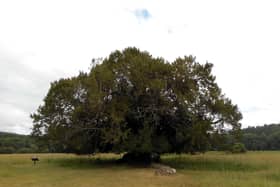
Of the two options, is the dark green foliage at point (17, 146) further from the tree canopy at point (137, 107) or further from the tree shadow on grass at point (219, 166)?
the tree shadow on grass at point (219, 166)

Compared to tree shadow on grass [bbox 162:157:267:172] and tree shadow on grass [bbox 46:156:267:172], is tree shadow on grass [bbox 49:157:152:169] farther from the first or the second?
tree shadow on grass [bbox 162:157:267:172]

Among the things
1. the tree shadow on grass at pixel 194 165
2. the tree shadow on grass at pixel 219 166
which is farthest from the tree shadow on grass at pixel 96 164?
the tree shadow on grass at pixel 219 166

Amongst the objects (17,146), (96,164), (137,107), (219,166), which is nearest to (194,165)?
(219,166)

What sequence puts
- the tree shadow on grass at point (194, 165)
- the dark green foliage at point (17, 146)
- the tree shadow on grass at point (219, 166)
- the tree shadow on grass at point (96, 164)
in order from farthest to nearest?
1. the dark green foliage at point (17, 146)
2. the tree shadow on grass at point (96, 164)
3. the tree shadow on grass at point (194, 165)
4. the tree shadow on grass at point (219, 166)

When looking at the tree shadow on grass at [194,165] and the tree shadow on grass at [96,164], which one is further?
the tree shadow on grass at [96,164]

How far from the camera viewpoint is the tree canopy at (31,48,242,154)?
25.3 meters

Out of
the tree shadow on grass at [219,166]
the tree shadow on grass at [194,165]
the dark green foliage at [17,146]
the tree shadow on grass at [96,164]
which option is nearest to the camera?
the tree shadow on grass at [219,166]

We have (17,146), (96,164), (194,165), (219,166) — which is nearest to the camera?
(219,166)

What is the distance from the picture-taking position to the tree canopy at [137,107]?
83.1 ft

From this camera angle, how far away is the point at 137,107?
26828 millimetres

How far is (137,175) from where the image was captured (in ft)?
65.3

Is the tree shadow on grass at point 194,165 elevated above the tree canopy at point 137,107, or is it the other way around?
the tree canopy at point 137,107

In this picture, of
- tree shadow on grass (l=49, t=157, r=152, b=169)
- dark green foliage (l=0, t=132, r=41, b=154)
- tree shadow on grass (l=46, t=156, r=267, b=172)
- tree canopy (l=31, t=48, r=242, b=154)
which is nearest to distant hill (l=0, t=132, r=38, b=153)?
dark green foliage (l=0, t=132, r=41, b=154)

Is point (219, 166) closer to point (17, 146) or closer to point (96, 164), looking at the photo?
point (96, 164)
